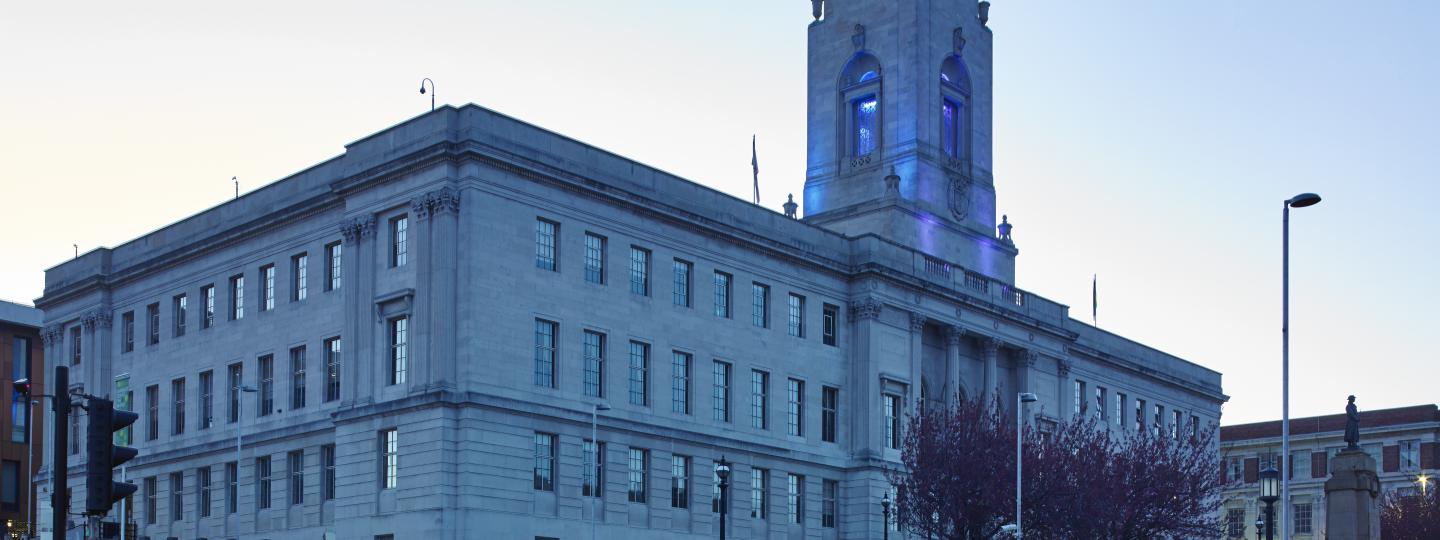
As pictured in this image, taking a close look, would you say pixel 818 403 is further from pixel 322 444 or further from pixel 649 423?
pixel 322 444

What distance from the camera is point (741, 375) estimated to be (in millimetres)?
72000

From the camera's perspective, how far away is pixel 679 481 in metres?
68.8

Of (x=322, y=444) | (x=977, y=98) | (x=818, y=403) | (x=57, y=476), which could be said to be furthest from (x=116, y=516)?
(x=57, y=476)

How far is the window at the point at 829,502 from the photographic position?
7631 cm

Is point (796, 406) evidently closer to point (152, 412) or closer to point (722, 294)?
point (722, 294)

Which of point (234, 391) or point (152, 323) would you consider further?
point (152, 323)

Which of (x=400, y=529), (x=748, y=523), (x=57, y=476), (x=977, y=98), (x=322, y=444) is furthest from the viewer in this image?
(x=977, y=98)

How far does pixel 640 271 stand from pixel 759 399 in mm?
8863

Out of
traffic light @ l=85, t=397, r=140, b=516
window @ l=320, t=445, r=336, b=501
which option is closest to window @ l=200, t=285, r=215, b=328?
window @ l=320, t=445, r=336, b=501

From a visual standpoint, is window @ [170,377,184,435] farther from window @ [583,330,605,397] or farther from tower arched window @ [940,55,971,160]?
tower arched window @ [940,55,971,160]

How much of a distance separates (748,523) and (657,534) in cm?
576

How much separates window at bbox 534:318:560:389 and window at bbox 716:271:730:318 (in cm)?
984

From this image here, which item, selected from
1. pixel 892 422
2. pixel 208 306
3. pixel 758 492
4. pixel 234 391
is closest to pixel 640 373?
pixel 758 492

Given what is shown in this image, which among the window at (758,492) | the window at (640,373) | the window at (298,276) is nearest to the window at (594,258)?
the window at (640,373)
